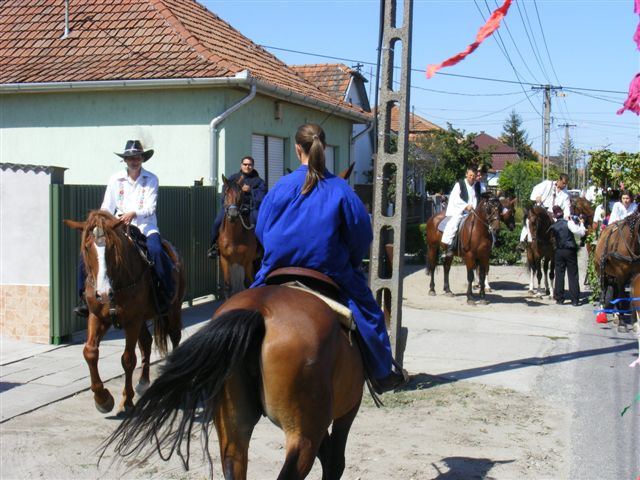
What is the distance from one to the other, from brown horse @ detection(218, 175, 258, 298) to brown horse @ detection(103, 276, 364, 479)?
8168mm

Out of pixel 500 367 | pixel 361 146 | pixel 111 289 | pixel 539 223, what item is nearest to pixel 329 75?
pixel 361 146

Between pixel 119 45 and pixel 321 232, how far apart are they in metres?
13.1

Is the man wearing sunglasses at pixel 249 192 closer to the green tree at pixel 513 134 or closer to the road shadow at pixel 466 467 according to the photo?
the road shadow at pixel 466 467

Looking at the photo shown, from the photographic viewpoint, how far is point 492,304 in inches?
602

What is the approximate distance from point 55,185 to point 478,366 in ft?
19.6

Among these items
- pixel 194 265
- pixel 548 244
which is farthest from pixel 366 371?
pixel 548 244

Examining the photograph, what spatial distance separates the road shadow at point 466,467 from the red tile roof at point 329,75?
2252 cm

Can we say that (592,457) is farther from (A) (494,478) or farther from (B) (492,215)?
(B) (492,215)

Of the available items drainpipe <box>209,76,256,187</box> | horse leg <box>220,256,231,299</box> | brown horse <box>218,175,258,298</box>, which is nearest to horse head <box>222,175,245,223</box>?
brown horse <box>218,175,258,298</box>

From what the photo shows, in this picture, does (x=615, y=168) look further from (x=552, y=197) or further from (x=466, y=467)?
(x=466, y=467)

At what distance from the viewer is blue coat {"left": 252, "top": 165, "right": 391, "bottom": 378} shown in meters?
4.46

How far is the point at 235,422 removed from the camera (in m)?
3.79

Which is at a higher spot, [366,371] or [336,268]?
[336,268]

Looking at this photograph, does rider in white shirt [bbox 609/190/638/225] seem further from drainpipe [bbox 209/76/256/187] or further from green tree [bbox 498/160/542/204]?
green tree [bbox 498/160/542/204]
